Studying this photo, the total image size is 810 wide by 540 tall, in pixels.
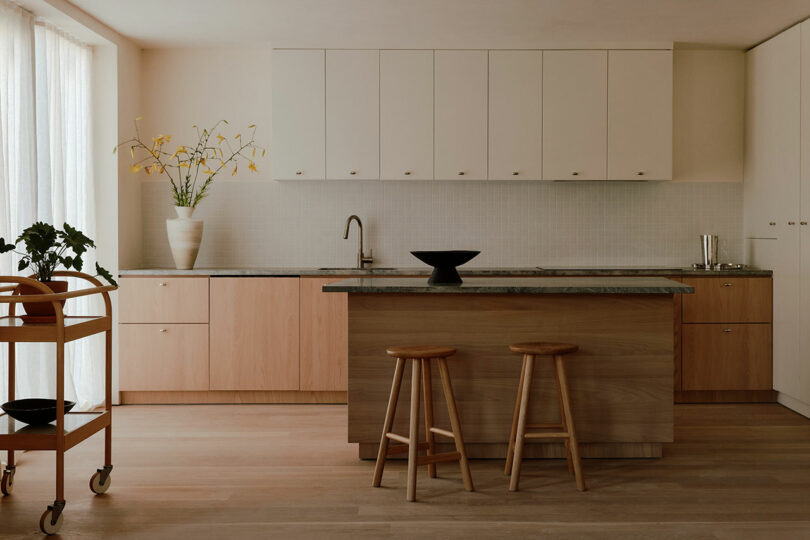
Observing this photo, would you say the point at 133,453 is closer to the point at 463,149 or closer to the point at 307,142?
the point at 307,142

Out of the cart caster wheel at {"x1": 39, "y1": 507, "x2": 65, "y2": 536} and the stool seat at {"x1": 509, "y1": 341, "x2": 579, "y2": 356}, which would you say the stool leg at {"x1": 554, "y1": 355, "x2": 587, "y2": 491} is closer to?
the stool seat at {"x1": 509, "y1": 341, "x2": 579, "y2": 356}

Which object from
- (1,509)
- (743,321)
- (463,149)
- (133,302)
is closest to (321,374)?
(133,302)

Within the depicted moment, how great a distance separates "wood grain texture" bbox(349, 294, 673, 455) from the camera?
11.7 feet

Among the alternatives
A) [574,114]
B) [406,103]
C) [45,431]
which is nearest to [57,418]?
[45,431]

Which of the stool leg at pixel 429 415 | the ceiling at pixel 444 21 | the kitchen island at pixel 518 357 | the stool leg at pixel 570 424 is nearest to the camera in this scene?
the stool leg at pixel 570 424

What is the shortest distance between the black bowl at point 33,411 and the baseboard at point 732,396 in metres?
3.85

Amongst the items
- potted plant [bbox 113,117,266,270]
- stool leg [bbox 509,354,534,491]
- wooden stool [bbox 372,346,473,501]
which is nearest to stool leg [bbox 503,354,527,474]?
stool leg [bbox 509,354,534,491]

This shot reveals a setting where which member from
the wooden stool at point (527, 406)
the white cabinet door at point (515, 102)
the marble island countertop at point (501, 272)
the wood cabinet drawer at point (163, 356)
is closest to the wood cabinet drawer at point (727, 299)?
the marble island countertop at point (501, 272)

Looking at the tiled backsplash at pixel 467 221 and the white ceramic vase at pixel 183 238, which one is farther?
the tiled backsplash at pixel 467 221

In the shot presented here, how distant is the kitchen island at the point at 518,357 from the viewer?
3570 millimetres

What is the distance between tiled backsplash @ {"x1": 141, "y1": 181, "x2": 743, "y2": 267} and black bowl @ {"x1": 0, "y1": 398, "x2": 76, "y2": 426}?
250 centimetres

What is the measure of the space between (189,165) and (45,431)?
2.90 m

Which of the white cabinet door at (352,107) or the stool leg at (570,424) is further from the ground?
the white cabinet door at (352,107)

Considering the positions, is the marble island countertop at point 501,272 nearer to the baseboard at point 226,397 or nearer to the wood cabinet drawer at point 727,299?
the wood cabinet drawer at point 727,299
